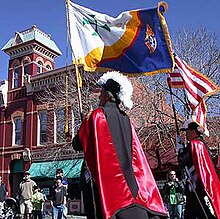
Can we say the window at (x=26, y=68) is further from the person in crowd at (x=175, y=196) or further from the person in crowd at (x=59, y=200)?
the person in crowd at (x=175, y=196)

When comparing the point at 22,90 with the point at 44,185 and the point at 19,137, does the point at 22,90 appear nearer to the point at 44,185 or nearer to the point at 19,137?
the point at 19,137

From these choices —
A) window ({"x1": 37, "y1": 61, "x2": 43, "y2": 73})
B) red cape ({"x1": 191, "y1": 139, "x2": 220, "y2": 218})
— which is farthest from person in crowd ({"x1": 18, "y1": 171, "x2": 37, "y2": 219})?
window ({"x1": 37, "y1": 61, "x2": 43, "y2": 73})

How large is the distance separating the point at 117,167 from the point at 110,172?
81 mm

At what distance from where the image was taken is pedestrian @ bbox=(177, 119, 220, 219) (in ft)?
16.6

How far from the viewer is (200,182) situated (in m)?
5.22

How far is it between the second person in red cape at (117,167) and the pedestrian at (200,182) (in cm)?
170

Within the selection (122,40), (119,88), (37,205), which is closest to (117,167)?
(119,88)

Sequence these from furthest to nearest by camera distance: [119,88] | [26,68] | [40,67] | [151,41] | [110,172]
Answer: [40,67] → [26,68] → [151,41] → [119,88] → [110,172]

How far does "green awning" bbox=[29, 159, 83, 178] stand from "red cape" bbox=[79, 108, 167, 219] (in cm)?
1810

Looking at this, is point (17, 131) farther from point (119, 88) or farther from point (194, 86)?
point (119, 88)

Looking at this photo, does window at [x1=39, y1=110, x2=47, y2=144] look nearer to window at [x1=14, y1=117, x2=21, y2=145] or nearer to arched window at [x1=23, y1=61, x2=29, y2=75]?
window at [x1=14, y1=117, x2=21, y2=145]

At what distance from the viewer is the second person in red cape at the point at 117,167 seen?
334 cm

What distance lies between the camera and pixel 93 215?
3.48 meters

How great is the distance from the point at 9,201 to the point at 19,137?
410 inches
